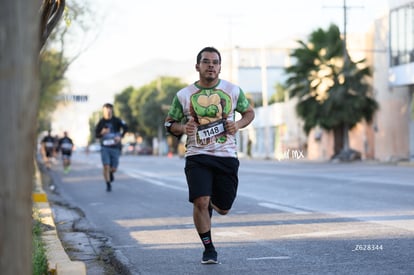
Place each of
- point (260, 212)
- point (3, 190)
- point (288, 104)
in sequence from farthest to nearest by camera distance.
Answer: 1. point (288, 104)
2. point (260, 212)
3. point (3, 190)

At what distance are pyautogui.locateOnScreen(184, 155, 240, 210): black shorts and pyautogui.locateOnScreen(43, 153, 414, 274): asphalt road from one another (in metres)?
0.59

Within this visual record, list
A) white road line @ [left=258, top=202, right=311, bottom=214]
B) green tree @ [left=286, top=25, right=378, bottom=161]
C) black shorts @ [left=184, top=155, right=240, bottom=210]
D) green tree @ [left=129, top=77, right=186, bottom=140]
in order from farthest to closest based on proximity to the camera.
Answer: green tree @ [left=129, top=77, right=186, bottom=140]
green tree @ [left=286, top=25, right=378, bottom=161]
white road line @ [left=258, top=202, right=311, bottom=214]
black shorts @ [left=184, top=155, right=240, bottom=210]

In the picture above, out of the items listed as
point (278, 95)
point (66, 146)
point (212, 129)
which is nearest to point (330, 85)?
point (66, 146)

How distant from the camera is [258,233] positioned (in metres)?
9.84

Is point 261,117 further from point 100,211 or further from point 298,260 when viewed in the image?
point 298,260

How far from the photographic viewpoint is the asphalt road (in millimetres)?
7289

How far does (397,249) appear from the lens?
7.82 meters

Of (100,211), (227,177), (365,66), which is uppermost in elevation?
(365,66)

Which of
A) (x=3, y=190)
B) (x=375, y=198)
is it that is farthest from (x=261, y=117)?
(x=3, y=190)

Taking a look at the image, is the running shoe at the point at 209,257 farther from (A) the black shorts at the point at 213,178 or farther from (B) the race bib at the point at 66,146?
(B) the race bib at the point at 66,146

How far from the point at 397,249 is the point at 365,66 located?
139ft

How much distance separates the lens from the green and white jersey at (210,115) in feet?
23.9

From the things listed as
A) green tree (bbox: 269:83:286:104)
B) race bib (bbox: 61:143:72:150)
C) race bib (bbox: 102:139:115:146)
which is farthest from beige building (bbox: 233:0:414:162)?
green tree (bbox: 269:83:286:104)

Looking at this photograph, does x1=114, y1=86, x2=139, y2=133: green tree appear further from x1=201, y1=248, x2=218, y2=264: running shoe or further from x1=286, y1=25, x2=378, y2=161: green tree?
x1=201, y1=248, x2=218, y2=264: running shoe
